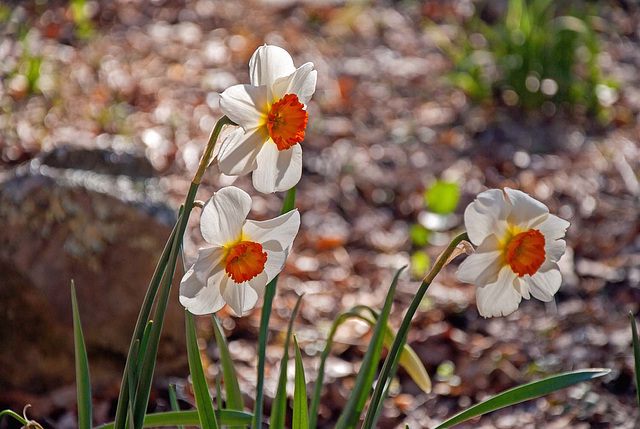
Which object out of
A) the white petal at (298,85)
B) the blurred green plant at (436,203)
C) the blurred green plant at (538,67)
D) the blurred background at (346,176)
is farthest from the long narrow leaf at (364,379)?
the blurred green plant at (538,67)

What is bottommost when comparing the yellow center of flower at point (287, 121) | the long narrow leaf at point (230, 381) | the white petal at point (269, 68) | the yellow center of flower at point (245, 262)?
the long narrow leaf at point (230, 381)

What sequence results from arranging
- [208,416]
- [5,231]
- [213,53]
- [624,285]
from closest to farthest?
1. [208,416]
2. [5,231]
3. [624,285]
4. [213,53]

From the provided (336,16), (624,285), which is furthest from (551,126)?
(336,16)

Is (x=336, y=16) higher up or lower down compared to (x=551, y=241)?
lower down

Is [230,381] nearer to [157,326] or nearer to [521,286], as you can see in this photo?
[157,326]

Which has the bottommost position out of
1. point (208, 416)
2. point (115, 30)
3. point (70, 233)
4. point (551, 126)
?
point (551, 126)

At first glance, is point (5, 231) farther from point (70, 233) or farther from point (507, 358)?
point (507, 358)

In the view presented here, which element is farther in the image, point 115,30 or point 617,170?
point 115,30

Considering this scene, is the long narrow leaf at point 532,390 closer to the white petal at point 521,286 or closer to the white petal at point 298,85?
the white petal at point 521,286
